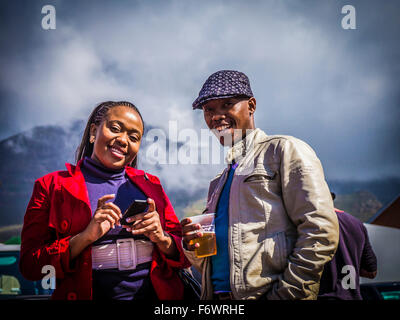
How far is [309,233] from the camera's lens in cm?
141

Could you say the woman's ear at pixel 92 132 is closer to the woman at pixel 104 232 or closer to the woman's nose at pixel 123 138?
the woman at pixel 104 232

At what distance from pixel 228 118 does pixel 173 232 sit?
892mm

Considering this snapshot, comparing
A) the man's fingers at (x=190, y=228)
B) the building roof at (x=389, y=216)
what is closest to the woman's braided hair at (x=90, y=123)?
the man's fingers at (x=190, y=228)

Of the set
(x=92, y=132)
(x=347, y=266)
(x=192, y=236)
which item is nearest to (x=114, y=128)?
(x=92, y=132)

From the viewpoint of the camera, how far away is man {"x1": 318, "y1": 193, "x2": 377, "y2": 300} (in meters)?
1.74

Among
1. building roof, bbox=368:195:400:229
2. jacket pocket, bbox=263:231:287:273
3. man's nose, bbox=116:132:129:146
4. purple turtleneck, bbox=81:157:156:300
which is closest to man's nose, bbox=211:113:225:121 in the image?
man's nose, bbox=116:132:129:146

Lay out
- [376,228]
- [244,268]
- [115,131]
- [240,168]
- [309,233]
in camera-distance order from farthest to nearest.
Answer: [376,228] < [115,131] < [240,168] < [244,268] < [309,233]

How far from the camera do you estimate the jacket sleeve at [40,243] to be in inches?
62.0

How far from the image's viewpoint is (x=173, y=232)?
2055 millimetres

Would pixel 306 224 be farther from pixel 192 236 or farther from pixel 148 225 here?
pixel 148 225

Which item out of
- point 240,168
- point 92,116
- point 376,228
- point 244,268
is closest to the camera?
point 244,268
